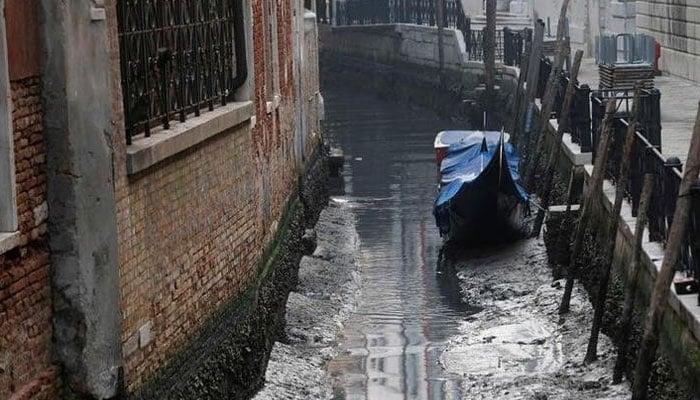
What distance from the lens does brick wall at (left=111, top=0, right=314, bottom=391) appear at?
920 centimetres

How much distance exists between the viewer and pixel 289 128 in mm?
18984

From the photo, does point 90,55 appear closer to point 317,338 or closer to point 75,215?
point 75,215

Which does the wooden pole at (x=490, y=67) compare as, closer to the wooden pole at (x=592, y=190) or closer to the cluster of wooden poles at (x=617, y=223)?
the cluster of wooden poles at (x=617, y=223)

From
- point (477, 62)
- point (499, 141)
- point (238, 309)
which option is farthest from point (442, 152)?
point (477, 62)

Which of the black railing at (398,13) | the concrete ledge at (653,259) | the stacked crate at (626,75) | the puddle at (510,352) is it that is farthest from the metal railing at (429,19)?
the puddle at (510,352)

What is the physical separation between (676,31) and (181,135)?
2062cm

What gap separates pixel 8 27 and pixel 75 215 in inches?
40.8

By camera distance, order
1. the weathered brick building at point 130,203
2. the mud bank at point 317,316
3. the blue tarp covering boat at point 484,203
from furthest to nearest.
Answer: the blue tarp covering boat at point 484,203, the mud bank at point 317,316, the weathered brick building at point 130,203

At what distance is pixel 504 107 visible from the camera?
32.3 m

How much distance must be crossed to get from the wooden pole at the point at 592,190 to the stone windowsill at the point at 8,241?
24.4 feet

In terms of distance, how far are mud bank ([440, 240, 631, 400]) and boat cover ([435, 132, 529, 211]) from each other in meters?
1.12

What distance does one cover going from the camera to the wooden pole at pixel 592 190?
14375mm

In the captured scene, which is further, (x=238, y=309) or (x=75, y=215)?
(x=238, y=309)

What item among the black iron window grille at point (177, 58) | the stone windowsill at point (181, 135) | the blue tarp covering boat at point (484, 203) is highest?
the black iron window grille at point (177, 58)
